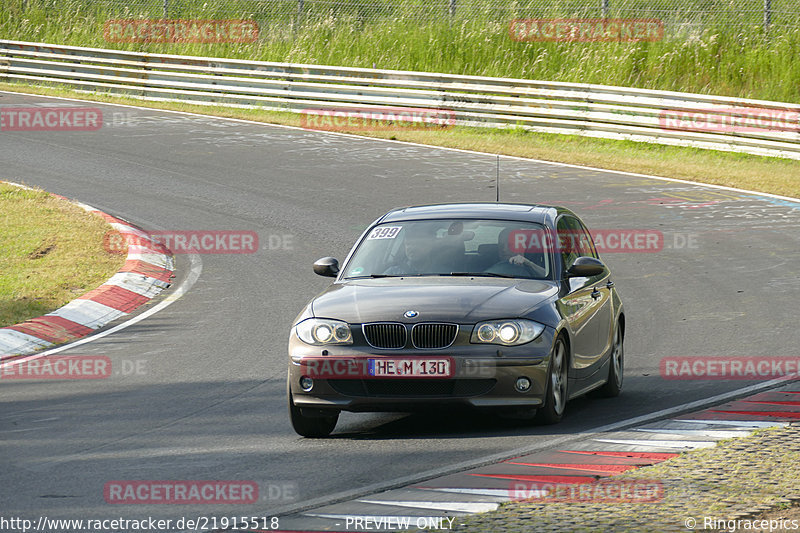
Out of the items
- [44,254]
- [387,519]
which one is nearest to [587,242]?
[387,519]

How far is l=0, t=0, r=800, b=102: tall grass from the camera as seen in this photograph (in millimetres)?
27969

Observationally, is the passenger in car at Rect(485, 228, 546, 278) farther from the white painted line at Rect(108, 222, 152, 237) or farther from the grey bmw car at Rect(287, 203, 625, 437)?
the white painted line at Rect(108, 222, 152, 237)

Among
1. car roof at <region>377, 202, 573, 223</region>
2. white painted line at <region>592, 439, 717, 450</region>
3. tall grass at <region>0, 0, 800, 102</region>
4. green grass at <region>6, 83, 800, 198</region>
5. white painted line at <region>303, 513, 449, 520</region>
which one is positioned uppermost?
car roof at <region>377, 202, 573, 223</region>

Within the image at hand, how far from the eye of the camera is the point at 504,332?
8.27 metres

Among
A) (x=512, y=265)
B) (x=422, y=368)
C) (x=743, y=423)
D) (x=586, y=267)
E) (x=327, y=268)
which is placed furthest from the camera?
(x=327, y=268)

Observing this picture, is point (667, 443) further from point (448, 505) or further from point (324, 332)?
point (324, 332)

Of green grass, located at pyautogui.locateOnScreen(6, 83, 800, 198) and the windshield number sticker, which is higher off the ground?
the windshield number sticker

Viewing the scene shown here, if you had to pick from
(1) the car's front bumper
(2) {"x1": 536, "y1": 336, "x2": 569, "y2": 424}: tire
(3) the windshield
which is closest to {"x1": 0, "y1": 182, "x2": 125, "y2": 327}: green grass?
(3) the windshield

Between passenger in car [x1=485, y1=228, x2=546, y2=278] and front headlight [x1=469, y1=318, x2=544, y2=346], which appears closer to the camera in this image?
front headlight [x1=469, y1=318, x2=544, y2=346]

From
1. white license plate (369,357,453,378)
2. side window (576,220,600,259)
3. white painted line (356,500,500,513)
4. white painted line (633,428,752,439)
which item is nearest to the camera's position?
white painted line (356,500,500,513)

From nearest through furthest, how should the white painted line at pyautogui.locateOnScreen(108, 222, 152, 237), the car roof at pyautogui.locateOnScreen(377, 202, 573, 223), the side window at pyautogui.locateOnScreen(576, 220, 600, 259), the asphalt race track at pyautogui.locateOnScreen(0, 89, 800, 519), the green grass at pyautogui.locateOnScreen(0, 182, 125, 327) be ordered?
1. the asphalt race track at pyautogui.locateOnScreen(0, 89, 800, 519)
2. the car roof at pyautogui.locateOnScreen(377, 202, 573, 223)
3. the side window at pyautogui.locateOnScreen(576, 220, 600, 259)
4. the green grass at pyautogui.locateOnScreen(0, 182, 125, 327)
5. the white painted line at pyautogui.locateOnScreen(108, 222, 152, 237)

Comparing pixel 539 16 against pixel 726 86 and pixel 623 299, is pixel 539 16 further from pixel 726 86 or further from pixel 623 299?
pixel 623 299

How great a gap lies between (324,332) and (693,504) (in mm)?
3009

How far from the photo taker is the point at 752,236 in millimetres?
17047
